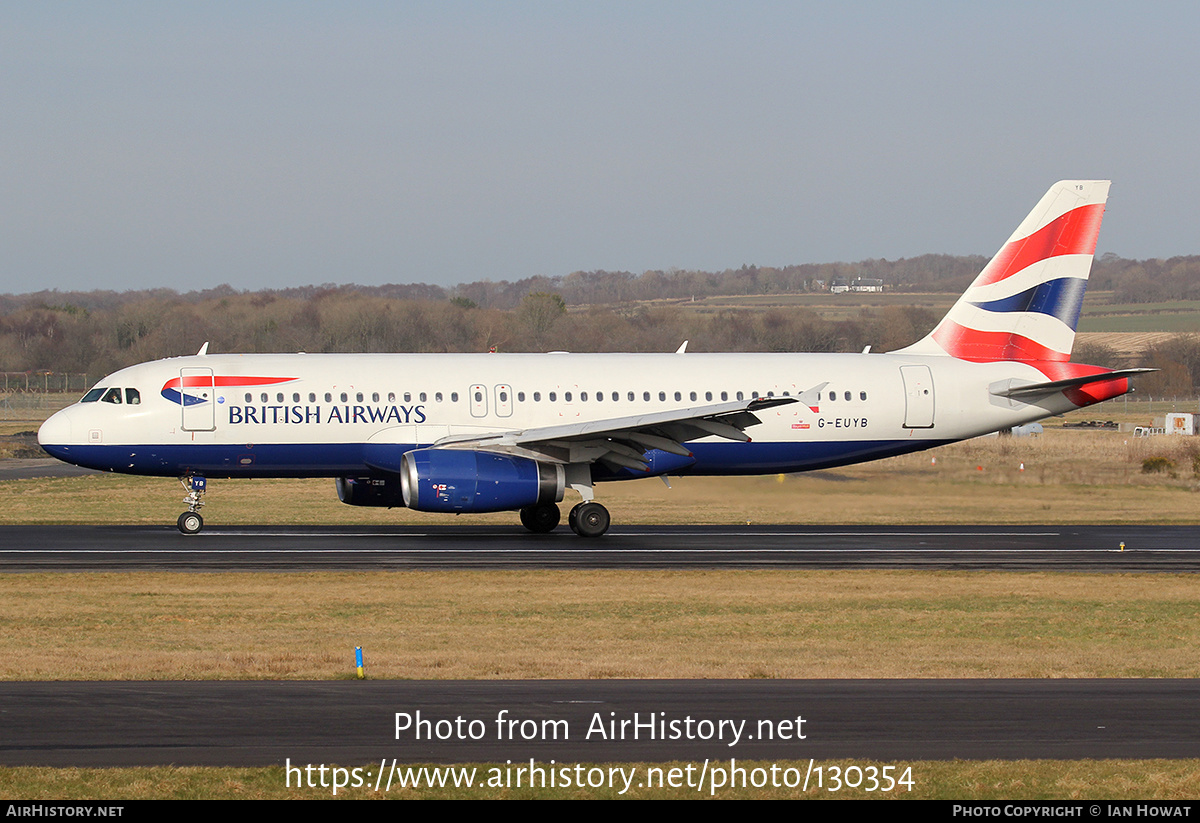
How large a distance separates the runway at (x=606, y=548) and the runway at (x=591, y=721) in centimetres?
1067

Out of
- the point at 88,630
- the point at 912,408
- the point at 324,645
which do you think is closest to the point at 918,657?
the point at 324,645

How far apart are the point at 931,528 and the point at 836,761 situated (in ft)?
74.2

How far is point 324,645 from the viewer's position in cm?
1605

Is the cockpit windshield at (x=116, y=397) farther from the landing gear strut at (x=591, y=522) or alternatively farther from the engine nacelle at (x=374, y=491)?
the landing gear strut at (x=591, y=522)

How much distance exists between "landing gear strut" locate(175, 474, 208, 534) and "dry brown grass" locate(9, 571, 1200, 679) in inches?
264

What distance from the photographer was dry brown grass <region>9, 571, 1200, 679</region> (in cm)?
1456

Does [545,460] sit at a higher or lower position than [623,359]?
lower

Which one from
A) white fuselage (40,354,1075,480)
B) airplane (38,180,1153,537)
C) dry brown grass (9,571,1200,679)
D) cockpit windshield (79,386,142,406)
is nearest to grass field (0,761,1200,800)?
dry brown grass (9,571,1200,679)

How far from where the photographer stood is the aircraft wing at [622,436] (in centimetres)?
2798

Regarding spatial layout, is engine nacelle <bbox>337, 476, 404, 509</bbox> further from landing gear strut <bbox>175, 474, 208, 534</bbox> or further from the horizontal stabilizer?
the horizontal stabilizer

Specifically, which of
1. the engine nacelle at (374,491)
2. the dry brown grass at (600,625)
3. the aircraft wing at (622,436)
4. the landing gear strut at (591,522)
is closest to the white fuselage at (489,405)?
the engine nacelle at (374,491)

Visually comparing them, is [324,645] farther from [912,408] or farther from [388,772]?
[912,408]

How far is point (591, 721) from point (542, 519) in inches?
752

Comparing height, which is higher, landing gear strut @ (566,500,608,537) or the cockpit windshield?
the cockpit windshield
